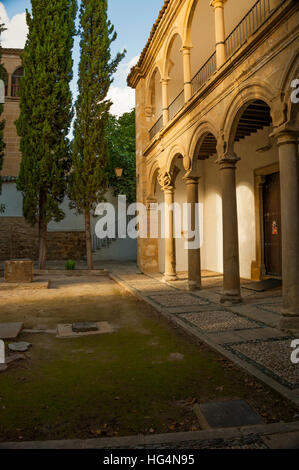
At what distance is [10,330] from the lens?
5039mm

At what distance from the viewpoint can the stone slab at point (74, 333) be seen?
197 inches

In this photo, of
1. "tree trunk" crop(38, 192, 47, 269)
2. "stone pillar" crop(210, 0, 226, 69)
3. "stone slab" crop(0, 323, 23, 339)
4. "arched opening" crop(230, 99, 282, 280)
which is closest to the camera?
"stone slab" crop(0, 323, 23, 339)

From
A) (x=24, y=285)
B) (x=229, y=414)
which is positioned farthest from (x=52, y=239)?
(x=229, y=414)

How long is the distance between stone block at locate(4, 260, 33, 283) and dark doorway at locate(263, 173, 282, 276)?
7.17 meters

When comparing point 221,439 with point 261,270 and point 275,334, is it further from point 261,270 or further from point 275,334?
point 261,270

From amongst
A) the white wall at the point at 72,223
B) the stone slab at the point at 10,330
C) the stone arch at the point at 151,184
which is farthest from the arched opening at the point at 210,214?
the stone slab at the point at 10,330

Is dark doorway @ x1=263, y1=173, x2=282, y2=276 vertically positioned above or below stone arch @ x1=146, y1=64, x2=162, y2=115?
below

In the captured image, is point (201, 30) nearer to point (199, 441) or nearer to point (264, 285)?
point (264, 285)

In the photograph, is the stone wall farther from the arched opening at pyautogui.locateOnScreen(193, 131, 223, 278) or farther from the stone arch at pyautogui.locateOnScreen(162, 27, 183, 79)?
the stone arch at pyautogui.locateOnScreen(162, 27, 183, 79)

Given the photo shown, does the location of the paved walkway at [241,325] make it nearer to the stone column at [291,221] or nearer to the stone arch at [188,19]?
the stone column at [291,221]

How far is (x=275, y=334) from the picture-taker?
4.73 metres

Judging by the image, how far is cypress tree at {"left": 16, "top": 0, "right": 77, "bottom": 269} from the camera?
43.4ft

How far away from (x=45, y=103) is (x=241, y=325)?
1184 cm

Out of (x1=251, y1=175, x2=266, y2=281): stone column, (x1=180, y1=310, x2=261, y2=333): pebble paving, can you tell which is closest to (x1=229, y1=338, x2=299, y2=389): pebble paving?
(x1=180, y1=310, x2=261, y2=333): pebble paving
